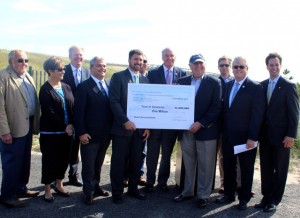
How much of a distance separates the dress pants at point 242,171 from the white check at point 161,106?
0.86 m

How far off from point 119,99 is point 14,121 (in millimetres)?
1641

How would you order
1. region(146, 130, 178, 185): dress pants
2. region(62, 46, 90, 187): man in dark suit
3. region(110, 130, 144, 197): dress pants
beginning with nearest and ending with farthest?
region(110, 130, 144, 197): dress pants < region(146, 130, 178, 185): dress pants < region(62, 46, 90, 187): man in dark suit

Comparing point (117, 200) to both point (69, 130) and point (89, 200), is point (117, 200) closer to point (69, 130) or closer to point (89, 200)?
point (89, 200)

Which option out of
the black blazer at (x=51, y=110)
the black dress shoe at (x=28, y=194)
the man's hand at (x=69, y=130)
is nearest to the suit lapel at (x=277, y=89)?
the man's hand at (x=69, y=130)

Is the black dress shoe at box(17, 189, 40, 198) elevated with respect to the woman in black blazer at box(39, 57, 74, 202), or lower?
lower

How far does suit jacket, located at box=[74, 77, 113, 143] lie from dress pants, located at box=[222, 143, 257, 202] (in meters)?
2.07

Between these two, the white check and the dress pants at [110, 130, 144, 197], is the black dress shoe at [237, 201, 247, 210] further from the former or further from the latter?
the dress pants at [110, 130, 144, 197]

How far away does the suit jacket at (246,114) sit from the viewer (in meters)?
5.30

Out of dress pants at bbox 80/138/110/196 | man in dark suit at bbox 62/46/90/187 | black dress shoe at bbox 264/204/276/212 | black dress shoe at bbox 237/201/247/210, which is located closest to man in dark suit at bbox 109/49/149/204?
dress pants at bbox 80/138/110/196

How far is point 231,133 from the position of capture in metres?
5.52

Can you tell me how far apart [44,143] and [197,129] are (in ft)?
8.19

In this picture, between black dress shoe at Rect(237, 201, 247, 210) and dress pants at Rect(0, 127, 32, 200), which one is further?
black dress shoe at Rect(237, 201, 247, 210)

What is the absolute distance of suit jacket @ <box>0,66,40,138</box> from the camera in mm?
5082

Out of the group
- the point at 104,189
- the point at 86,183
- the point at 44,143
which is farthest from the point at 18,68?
the point at 104,189
